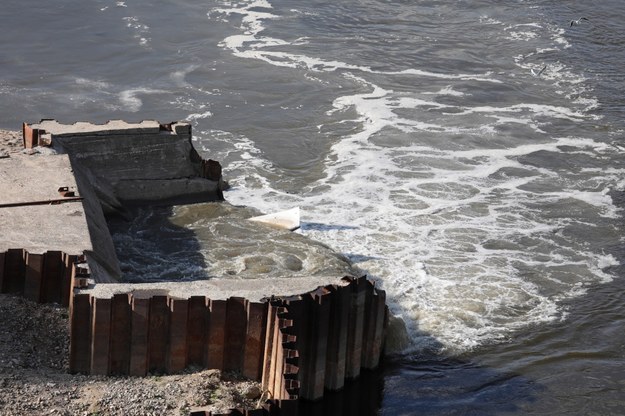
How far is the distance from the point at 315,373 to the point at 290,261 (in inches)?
207

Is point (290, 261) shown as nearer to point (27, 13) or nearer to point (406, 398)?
point (406, 398)

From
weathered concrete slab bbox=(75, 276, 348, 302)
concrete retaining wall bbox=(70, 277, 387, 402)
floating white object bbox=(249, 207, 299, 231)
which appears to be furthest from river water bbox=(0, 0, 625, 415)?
concrete retaining wall bbox=(70, 277, 387, 402)

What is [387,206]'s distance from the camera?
2505 centimetres

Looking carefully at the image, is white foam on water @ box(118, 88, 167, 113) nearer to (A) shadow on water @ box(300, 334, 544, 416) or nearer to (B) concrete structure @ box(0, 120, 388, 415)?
(B) concrete structure @ box(0, 120, 388, 415)

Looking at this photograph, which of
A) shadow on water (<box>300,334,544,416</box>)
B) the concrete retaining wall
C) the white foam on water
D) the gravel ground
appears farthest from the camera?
the white foam on water

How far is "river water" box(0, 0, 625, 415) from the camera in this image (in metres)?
19.0

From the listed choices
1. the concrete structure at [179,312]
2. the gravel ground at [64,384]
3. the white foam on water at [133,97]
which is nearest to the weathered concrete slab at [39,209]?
the concrete structure at [179,312]

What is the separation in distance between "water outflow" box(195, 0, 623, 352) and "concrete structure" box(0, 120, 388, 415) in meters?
3.13

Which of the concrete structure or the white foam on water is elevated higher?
the concrete structure

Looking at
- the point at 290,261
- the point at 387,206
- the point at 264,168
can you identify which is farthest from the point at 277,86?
the point at 290,261

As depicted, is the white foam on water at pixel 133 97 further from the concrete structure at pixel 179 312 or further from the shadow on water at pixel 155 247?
the concrete structure at pixel 179 312

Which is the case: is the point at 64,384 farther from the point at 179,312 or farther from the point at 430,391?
the point at 430,391

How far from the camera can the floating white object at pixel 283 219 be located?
75.3 feet

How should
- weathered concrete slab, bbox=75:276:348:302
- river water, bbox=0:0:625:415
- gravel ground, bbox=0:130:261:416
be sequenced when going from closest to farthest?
gravel ground, bbox=0:130:261:416
weathered concrete slab, bbox=75:276:348:302
river water, bbox=0:0:625:415
